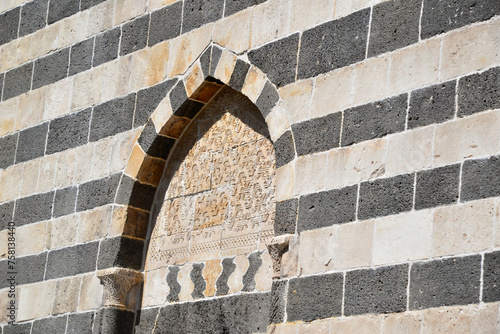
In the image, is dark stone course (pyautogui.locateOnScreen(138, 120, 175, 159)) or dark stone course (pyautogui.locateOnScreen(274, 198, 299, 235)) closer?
dark stone course (pyautogui.locateOnScreen(274, 198, 299, 235))

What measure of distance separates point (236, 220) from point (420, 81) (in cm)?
171

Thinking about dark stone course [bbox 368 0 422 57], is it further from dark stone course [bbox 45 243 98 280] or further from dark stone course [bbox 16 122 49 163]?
dark stone course [bbox 16 122 49 163]

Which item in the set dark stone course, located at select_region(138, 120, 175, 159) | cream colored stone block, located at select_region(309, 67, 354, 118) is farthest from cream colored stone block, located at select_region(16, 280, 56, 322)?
cream colored stone block, located at select_region(309, 67, 354, 118)

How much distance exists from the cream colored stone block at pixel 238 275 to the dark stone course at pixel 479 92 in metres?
1.86

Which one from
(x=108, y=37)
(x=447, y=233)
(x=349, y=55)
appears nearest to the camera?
(x=447, y=233)

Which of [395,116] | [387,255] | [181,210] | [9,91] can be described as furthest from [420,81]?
[9,91]

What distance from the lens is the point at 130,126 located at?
718 cm

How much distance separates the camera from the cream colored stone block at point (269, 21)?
634cm

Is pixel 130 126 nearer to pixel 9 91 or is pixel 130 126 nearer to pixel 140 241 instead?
pixel 140 241

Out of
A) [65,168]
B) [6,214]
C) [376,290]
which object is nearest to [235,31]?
[65,168]

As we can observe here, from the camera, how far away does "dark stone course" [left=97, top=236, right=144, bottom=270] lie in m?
6.91

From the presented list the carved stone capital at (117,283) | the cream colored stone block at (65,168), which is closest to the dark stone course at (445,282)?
the carved stone capital at (117,283)

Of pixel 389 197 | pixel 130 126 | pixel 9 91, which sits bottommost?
pixel 389 197

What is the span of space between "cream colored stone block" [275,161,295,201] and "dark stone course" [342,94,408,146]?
1.41 ft
